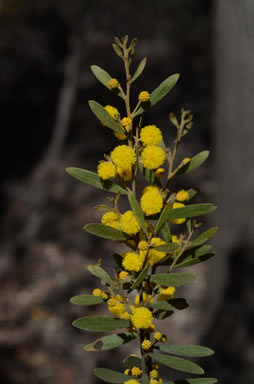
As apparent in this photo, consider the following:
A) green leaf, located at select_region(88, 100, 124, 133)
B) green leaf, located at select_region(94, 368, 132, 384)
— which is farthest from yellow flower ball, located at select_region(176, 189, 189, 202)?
green leaf, located at select_region(94, 368, 132, 384)

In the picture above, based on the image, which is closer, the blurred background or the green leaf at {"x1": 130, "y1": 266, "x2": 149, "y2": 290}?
the green leaf at {"x1": 130, "y1": 266, "x2": 149, "y2": 290}

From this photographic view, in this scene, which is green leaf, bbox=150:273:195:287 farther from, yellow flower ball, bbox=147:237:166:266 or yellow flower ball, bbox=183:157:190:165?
yellow flower ball, bbox=183:157:190:165

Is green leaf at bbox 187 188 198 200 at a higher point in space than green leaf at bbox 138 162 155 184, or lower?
lower

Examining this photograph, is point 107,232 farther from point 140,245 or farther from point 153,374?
point 153,374

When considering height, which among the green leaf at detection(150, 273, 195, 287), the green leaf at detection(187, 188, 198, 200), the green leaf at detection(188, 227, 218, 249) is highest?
the green leaf at detection(187, 188, 198, 200)

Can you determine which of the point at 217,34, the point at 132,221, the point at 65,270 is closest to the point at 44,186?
the point at 65,270

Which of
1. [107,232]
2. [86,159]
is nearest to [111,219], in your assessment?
[107,232]

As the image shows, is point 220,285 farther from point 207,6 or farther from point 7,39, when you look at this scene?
point 207,6
